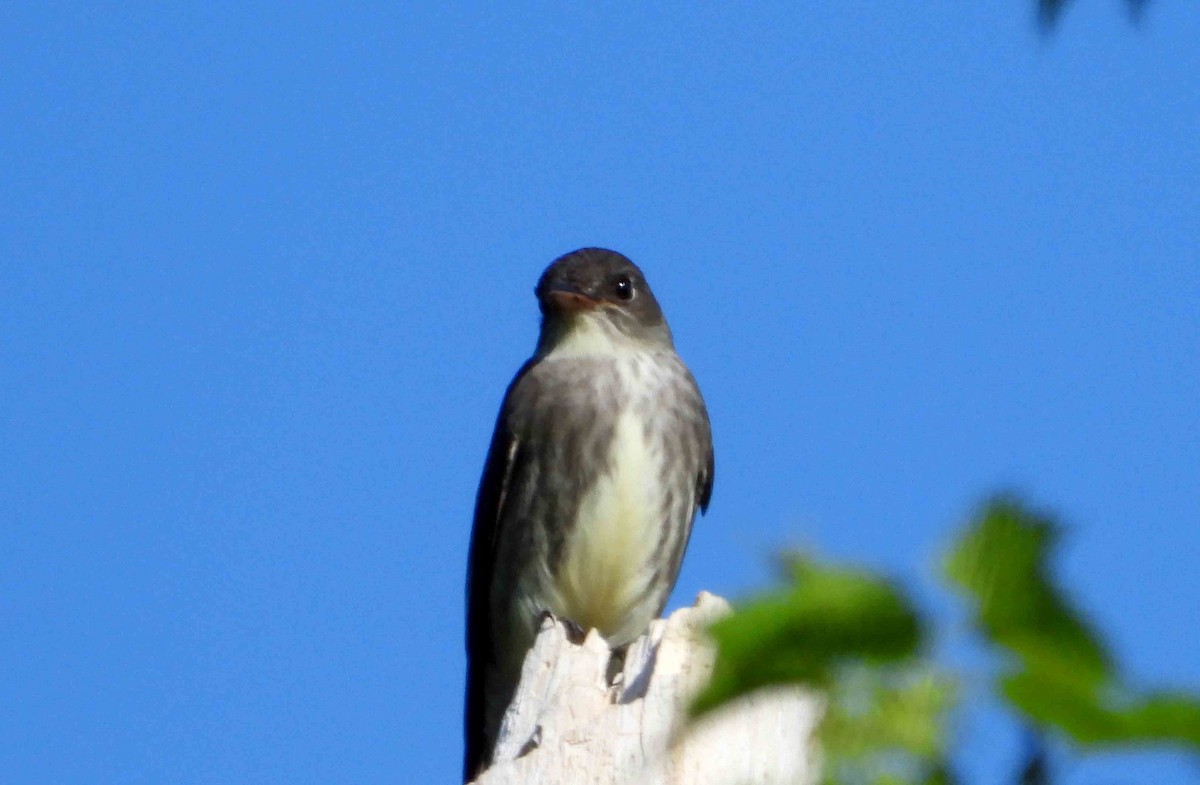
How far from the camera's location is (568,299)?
885 cm

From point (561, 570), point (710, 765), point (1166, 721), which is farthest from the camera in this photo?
point (561, 570)

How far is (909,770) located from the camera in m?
1.15

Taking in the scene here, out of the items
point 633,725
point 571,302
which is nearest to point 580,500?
point 571,302

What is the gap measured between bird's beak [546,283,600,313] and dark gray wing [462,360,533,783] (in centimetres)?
72

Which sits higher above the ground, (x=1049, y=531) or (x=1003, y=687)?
(x=1049, y=531)

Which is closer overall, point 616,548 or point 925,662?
point 925,662

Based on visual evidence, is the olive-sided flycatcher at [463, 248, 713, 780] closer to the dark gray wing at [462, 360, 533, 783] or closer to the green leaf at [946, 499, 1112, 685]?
the dark gray wing at [462, 360, 533, 783]

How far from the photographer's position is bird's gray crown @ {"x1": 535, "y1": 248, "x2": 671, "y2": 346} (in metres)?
8.92

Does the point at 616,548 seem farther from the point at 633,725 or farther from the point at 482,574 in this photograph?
the point at 633,725

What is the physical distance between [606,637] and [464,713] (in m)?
0.86

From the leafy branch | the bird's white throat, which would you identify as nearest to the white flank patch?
the bird's white throat

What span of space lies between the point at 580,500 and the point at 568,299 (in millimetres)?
1258

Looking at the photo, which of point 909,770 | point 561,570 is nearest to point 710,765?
point 909,770

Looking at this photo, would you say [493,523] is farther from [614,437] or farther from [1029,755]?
[1029,755]
